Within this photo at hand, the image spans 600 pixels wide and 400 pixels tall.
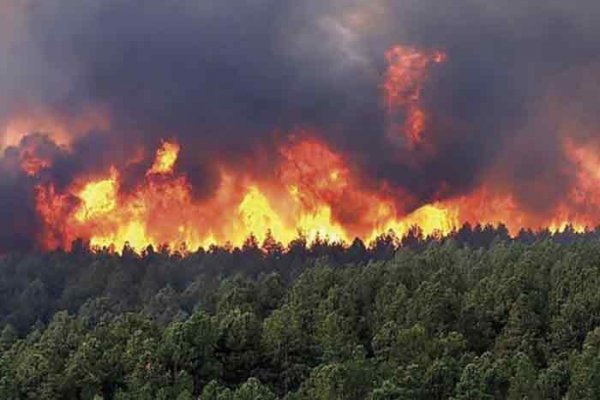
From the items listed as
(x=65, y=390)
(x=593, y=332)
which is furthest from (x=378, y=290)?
(x=65, y=390)

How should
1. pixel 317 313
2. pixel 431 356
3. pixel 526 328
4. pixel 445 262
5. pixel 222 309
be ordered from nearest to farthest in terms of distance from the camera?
pixel 431 356 < pixel 526 328 < pixel 317 313 < pixel 222 309 < pixel 445 262

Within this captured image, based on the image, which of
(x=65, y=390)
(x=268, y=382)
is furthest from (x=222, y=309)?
(x=65, y=390)

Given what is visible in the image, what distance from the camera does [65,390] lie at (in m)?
79.4

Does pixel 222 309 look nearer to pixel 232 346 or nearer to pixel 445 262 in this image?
pixel 232 346

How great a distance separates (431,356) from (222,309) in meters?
28.7

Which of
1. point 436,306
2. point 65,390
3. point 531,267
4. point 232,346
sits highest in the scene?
point 531,267

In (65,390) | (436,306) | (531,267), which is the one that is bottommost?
(65,390)

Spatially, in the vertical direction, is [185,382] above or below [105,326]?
below

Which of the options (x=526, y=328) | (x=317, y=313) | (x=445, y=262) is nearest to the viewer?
(x=526, y=328)

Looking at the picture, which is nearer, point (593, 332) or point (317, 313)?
point (593, 332)

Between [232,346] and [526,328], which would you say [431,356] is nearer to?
[526,328]

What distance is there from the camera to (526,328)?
89.3m

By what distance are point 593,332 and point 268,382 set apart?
29423 mm

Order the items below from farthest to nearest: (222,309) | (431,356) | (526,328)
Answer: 1. (222,309)
2. (526,328)
3. (431,356)
